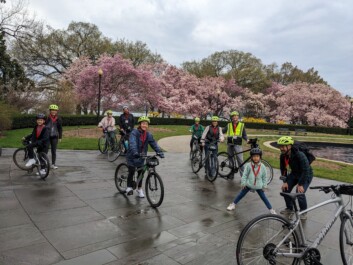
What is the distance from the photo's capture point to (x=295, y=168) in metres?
4.92

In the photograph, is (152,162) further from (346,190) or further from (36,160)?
(36,160)

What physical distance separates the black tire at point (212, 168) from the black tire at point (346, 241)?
425 cm

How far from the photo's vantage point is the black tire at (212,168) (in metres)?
7.51

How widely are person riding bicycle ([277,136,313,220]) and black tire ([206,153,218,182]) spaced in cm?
240

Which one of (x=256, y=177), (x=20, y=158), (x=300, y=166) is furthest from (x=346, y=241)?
(x=20, y=158)

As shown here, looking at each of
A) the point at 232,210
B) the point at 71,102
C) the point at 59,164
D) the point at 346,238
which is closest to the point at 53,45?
the point at 71,102

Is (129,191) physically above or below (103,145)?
below

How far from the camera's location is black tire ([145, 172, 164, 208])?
523 cm

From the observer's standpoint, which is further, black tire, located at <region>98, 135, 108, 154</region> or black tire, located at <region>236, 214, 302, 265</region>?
black tire, located at <region>98, 135, 108, 154</region>

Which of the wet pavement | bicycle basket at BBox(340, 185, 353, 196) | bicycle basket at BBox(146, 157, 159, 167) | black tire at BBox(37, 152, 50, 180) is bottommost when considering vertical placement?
the wet pavement

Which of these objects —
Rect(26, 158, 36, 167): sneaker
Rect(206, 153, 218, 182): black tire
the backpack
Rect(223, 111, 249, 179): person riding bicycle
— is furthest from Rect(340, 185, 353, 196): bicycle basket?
Rect(26, 158, 36, 167): sneaker

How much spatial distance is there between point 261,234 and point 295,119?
4569 centimetres

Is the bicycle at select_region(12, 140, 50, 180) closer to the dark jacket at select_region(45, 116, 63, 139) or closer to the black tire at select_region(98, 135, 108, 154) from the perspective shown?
the dark jacket at select_region(45, 116, 63, 139)

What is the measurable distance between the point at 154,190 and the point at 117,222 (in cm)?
115
